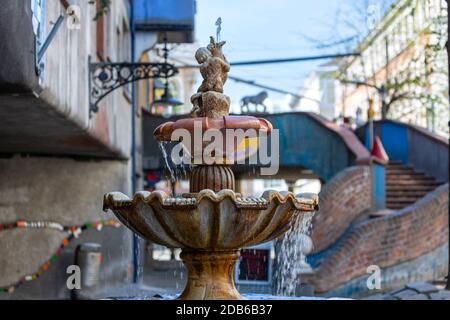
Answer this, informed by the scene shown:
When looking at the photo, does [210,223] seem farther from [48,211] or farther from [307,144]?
[307,144]

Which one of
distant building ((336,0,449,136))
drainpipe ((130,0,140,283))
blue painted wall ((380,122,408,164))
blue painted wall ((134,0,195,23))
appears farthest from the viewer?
distant building ((336,0,449,136))

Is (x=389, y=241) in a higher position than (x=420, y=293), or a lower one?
higher

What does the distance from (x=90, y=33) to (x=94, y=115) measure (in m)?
1.32

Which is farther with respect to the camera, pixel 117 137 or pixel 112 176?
pixel 112 176

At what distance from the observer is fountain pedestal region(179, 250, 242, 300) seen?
7096 mm

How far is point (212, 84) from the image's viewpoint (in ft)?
24.8

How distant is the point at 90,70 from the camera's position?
13.0 m

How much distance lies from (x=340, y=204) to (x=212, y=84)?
12.1 metres

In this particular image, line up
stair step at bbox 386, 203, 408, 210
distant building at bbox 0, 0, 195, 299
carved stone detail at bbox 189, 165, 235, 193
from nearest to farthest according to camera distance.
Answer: carved stone detail at bbox 189, 165, 235, 193
distant building at bbox 0, 0, 195, 299
stair step at bbox 386, 203, 408, 210

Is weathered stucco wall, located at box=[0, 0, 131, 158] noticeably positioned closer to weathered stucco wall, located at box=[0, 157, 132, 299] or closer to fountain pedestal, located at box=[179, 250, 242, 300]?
weathered stucco wall, located at box=[0, 157, 132, 299]

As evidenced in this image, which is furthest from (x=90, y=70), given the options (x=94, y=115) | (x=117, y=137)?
(x=117, y=137)

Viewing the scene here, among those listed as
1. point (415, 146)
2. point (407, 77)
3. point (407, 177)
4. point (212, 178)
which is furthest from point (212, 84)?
point (407, 77)

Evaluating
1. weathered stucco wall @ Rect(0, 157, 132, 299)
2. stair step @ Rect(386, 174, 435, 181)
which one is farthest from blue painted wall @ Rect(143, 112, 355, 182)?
weathered stucco wall @ Rect(0, 157, 132, 299)

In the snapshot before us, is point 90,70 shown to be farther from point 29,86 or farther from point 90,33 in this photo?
point 29,86
